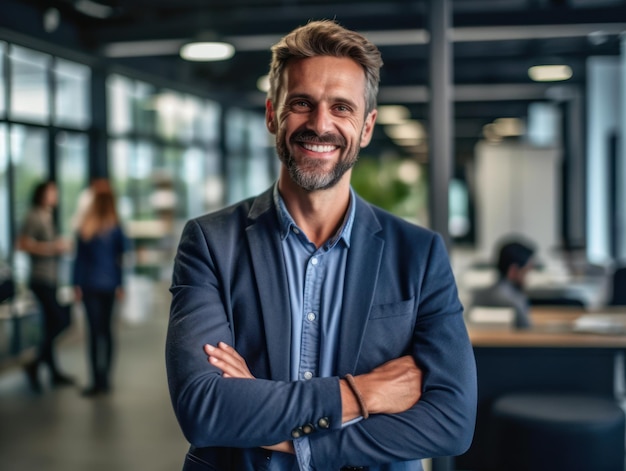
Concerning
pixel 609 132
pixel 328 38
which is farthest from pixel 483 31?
pixel 328 38

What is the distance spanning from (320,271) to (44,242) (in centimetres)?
611

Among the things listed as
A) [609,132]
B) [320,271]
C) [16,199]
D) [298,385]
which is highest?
[609,132]

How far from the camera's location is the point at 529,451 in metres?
3.77

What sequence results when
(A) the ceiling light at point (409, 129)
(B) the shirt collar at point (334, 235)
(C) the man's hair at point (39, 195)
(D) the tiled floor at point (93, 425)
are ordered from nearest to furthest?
1. (B) the shirt collar at point (334, 235)
2. (D) the tiled floor at point (93, 425)
3. (C) the man's hair at point (39, 195)
4. (A) the ceiling light at point (409, 129)

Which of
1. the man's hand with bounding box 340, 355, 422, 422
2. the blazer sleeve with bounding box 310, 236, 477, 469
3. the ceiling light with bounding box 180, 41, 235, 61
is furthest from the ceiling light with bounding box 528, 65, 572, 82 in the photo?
the man's hand with bounding box 340, 355, 422, 422

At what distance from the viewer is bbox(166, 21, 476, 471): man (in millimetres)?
1586

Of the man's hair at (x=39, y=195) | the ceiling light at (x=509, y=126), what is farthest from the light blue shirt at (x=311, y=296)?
the ceiling light at (x=509, y=126)

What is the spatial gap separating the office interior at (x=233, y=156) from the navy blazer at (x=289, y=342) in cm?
202

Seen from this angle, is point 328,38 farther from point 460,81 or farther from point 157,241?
point 460,81

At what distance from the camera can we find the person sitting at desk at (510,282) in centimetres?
480

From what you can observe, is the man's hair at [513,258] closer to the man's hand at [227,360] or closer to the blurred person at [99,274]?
the blurred person at [99,274]

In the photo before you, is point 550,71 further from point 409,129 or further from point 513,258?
point 409,129

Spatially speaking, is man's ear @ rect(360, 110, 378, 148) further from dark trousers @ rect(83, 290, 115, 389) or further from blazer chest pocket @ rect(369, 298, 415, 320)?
dark trousers @ rect(83, 290, 115, 389)

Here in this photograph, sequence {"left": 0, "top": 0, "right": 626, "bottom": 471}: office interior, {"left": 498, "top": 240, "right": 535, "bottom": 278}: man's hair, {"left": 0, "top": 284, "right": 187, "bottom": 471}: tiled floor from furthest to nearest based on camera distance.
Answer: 1. {"left": 498, "top": 240, "right": 535, "bottom": 278}: man's hair
2. {"left": 0, "top": 284, "right": 187, "bottom": 471}: tiled floor
3. {"left": 0, "top": 0, "right": 626, "bottom": 471}: office interior
